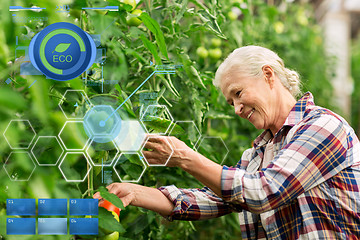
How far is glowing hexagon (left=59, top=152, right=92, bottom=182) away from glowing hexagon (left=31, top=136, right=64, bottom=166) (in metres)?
0.01

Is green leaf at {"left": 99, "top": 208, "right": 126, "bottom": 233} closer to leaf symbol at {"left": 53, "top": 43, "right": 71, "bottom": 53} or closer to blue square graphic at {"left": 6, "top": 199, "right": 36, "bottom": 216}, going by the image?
blue square graphic at {"left": 6, "top": 199, "right": 36, "bottom": 216}

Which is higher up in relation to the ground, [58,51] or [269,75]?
[58,51]

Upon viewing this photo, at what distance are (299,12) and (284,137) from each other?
2.28 metres

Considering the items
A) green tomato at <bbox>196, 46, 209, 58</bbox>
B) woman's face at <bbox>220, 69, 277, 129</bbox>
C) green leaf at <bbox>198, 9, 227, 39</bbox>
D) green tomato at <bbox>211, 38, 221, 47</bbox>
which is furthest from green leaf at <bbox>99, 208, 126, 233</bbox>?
green tomato at <bbox>211, 38, 221, 47</bbox>

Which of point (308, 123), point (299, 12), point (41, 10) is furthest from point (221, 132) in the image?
point (299, 12)

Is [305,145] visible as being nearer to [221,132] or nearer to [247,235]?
[247,235]

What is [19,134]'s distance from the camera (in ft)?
1.63

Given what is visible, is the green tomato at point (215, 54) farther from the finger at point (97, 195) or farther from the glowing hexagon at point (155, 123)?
the finger at point (97, 195)

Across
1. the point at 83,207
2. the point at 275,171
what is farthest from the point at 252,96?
the point at 83,207

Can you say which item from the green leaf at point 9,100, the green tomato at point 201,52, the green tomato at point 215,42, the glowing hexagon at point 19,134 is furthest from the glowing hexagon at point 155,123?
the green tomato at point 215,42

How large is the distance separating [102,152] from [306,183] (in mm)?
368

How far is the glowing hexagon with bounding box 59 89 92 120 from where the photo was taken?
2.33 ft

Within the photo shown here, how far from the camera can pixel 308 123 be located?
0.81 meters

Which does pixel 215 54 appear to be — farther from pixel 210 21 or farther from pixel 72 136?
pixel 72 136
